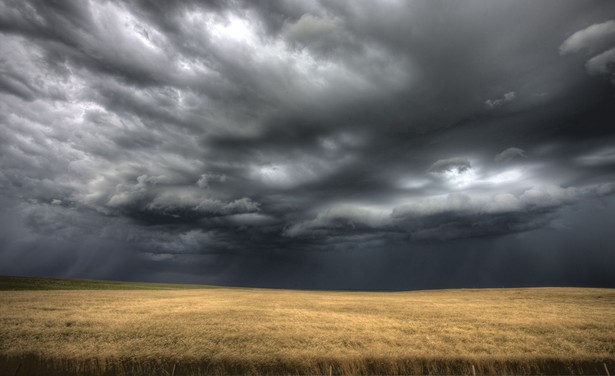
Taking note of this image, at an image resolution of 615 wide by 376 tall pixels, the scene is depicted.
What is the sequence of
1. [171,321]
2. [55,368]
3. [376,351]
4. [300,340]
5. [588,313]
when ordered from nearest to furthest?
[55,368], [376,351], [300,340], [171,321], [588,313]

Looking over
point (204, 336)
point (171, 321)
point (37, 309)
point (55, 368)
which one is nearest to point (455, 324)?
point (204, 336)

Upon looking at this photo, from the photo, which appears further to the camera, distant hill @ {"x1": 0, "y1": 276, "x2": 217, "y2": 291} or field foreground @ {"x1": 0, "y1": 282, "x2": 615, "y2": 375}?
distant hill @ {"x1": 0, "y1": 276, "x2": 217, "y2": 291}

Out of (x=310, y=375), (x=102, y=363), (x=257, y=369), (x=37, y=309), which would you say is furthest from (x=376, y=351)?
(x=37, y=309)

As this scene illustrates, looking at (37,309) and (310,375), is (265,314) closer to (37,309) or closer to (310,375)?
(310,375)

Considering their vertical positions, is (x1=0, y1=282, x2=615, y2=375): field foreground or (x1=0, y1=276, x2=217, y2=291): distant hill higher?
(x1=0, y1=276, x2=217, y2=291): distant hill

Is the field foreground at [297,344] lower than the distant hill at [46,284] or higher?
lower

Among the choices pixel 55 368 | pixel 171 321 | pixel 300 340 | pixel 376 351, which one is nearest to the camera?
pixel 55 368

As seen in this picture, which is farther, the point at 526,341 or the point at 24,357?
the point at 526,341

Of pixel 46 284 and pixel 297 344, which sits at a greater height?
pixel 46 284

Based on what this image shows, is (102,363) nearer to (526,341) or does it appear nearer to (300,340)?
(300,340)

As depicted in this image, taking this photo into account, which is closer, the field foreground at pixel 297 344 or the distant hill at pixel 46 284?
the field foreground at pixel 297 344

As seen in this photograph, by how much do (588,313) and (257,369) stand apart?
129 feet

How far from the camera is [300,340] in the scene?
27.2 meters

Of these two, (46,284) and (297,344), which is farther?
(46,284)
